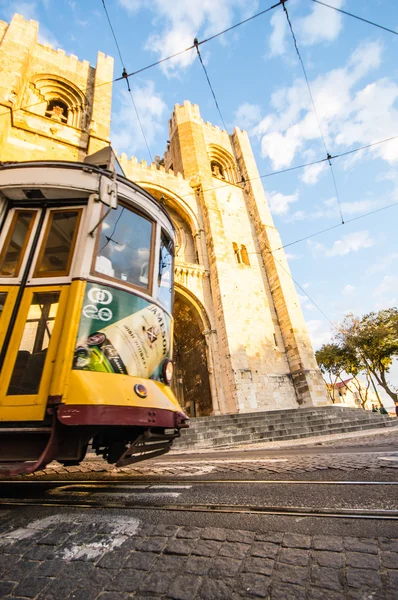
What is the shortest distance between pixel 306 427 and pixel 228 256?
9.12 meters

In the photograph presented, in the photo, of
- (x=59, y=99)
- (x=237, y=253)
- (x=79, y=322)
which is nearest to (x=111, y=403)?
(x=79, y=322)

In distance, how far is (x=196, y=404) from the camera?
514 inches

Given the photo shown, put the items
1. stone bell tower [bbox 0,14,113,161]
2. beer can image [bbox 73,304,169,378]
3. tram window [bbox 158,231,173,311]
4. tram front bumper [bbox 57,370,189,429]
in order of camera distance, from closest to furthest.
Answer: tram front bumper [bbox 57,370,189,429] → beer can image [bbox 73,304,169,378] → tram window [bbox 158,231,173,311] → stone bell tower [bbox 0,14,113,161]

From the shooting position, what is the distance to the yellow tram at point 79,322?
6.15 ft

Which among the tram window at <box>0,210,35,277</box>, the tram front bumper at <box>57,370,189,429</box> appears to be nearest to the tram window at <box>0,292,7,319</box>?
the tram window at <box>0,210,35,277</box>

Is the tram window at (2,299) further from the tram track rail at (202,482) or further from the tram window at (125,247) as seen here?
the tram track rail at (202,482)

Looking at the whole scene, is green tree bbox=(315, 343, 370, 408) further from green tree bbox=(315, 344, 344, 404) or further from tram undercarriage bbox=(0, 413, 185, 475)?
tram undercarriage bbox=(0, 413, 185, 475)

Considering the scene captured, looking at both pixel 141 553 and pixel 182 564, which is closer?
pixel 182 564

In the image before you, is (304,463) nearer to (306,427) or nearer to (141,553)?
(141,553)

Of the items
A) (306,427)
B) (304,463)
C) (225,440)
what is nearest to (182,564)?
(304,463)

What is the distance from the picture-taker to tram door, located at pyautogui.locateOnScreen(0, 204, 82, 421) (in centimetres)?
199

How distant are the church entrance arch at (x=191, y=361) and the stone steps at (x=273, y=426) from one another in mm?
3341

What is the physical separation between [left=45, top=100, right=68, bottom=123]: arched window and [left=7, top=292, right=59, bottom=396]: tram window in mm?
16026

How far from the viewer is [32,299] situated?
2.27m
